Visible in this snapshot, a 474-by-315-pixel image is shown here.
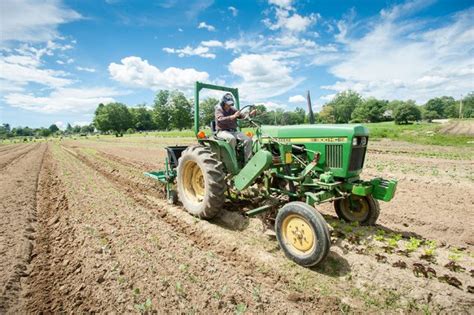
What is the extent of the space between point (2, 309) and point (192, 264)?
6.37ft

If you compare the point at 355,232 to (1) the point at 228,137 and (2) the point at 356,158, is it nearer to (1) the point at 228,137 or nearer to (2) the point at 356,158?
(2) the point at 356,158

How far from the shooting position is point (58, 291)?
3.17m

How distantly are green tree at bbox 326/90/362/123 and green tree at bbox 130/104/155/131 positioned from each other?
5761cm

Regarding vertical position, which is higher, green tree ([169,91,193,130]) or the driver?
green tree ([169,91,193,130])

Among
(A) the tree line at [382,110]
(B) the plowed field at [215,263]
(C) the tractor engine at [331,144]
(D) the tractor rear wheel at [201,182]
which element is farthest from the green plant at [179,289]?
(A) the tree line at [382,110]

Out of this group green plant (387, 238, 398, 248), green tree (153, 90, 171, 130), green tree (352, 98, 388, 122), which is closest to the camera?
green plant (387, 238, 398, 248)

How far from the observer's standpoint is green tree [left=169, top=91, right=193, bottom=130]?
5716cm

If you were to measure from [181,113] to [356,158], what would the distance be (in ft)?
182

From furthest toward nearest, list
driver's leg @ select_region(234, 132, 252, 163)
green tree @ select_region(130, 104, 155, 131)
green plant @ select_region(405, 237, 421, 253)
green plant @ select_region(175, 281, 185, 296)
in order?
1. green tree @ select_region(130, 104, 155, 131)
2. driver's leg @ select_region(234, 132, 252, 163)
3. green plant @ select_region(405, 237, 421, 253)
4. green plant @ select_region(175, 281, 185, 296)

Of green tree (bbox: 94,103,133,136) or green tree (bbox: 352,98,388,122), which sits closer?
green tree (bbox: 94,103,133,136)

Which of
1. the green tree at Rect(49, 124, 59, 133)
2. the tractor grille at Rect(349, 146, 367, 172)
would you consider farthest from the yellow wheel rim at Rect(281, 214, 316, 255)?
the green tree at Rect(49, 124, 59, 133)

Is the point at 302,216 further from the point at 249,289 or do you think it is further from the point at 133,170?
the point at 133,170

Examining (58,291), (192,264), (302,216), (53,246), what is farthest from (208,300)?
(53,246)

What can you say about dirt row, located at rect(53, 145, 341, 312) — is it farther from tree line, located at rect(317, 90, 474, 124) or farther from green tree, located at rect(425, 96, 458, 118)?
green tree, located at rect(425, 96, 458, 118)
